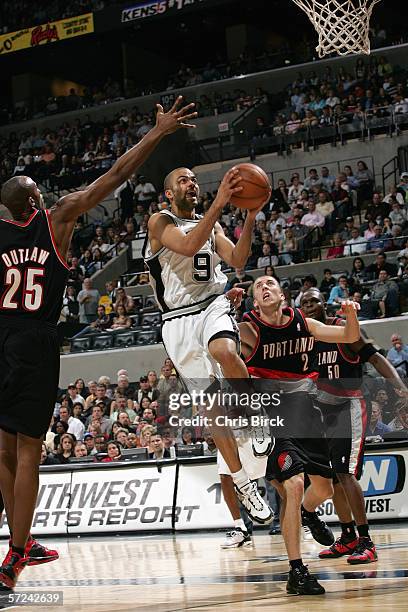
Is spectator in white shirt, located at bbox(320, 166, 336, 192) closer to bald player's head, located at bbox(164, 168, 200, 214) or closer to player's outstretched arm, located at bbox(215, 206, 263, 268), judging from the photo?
player's outstretched arm, located at bbox(215, 206, 263, 268)

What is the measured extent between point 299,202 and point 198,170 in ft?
17.9

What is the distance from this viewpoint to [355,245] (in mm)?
16656

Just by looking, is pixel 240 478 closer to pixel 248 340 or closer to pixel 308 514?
pixel 248 340

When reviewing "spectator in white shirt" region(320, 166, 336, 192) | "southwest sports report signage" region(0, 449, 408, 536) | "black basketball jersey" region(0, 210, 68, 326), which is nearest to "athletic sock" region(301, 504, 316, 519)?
"southwest sports report signage" region(0, 449, 408, 536)

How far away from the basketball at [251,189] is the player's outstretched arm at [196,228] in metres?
0.07

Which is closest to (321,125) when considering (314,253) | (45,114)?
(314,253)

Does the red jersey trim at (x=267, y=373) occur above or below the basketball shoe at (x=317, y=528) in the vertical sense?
above

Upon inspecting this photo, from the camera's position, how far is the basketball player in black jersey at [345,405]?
701cm

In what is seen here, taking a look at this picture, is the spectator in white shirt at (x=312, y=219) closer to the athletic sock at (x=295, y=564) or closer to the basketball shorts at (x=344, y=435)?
the basketball shorts at (x=344, y=435)

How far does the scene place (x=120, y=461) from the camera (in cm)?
1145

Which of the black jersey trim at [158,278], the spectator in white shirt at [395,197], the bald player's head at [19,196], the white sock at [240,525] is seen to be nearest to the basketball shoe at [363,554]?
the white sock at [240,525]

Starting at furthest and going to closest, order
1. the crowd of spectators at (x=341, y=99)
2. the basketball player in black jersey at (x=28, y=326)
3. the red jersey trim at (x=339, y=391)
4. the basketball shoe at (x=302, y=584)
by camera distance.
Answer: the crowd of spectators at (x=341, y=99), the red jersey trim at (x=339, y=391), the basketball shoe at (x=302, y=584), the basketball player in black jersey at (x=28, y=326)

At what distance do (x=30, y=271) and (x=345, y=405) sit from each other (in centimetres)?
321

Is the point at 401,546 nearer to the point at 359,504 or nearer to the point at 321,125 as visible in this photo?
the point at 359,504
